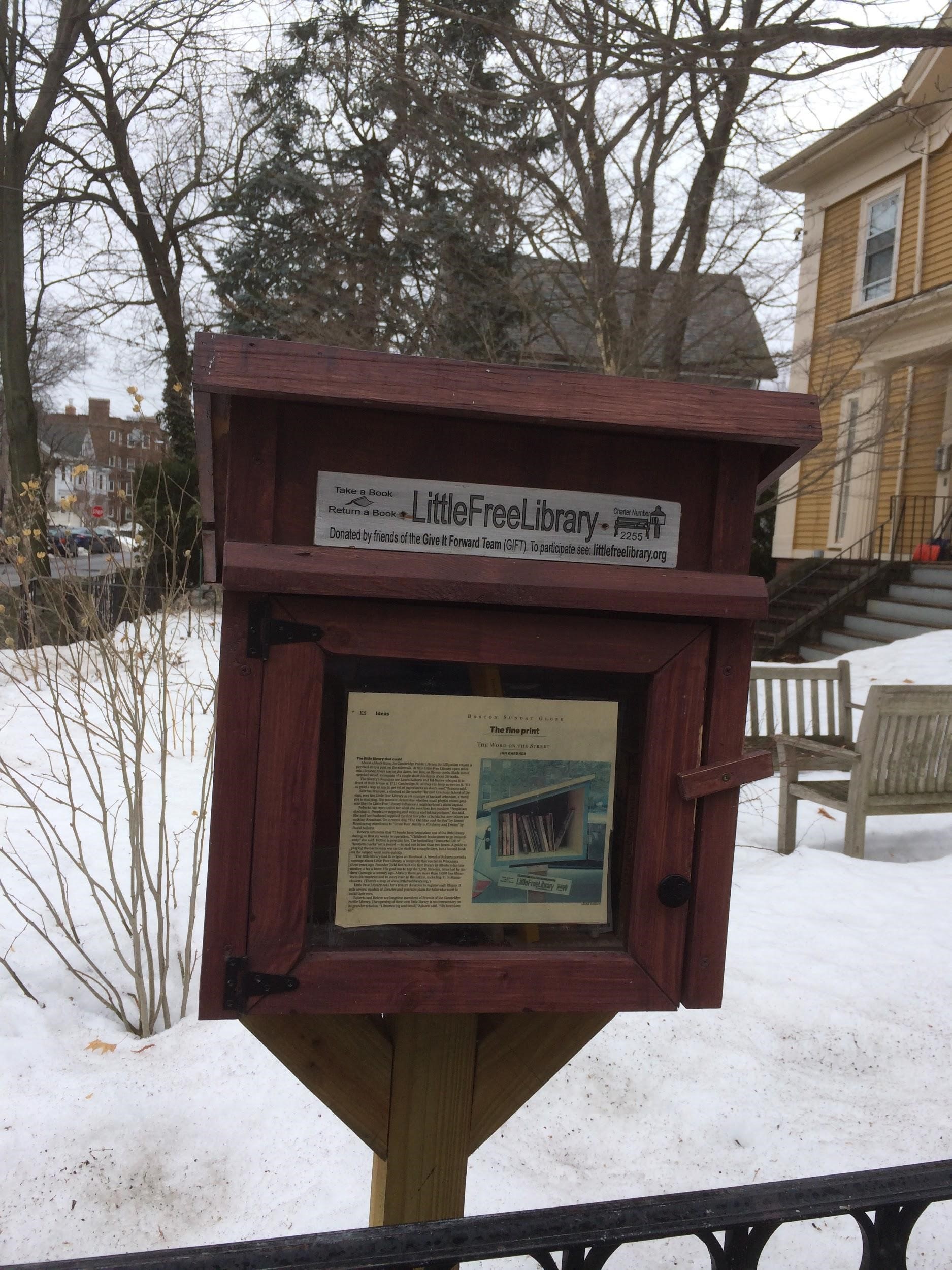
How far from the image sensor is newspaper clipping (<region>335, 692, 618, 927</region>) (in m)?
1.18

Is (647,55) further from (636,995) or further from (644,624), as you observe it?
(636,995)

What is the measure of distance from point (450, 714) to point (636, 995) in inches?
17.3

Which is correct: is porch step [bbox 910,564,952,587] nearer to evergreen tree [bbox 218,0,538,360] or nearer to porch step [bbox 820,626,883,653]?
porch step [bbox 820,626,883,653]

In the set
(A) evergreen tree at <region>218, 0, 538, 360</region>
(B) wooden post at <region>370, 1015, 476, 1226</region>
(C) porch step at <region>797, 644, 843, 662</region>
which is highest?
(A) evergreen tree at <region>218, 0, 538, 360</region>

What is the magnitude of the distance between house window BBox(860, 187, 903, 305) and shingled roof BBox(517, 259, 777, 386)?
5865 mm

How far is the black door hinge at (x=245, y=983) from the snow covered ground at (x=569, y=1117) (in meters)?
1.46

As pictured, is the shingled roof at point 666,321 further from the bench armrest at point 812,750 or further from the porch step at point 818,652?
the bench armrest at point 812,750

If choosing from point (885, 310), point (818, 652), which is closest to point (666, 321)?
point (818, 652)

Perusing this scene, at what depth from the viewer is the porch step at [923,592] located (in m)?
11.3

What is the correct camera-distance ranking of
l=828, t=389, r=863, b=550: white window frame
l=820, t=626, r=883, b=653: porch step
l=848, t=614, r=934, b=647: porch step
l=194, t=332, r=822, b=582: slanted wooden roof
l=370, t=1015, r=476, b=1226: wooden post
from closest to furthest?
1. l=194, t=332, r=822, b=582: slanted wooden roof
2. l=370, t=1015, r=476, b=1226: wooden post
3. l=848, t=614, r=934, b=647: porch step
4. l=820, t=626, r=883, b=653: porch step
5. l=828, t=389, r=863, b=550: white window frame

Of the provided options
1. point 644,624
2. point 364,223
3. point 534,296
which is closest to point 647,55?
point 644,624

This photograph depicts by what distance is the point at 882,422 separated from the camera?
9555 mm

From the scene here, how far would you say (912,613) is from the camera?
11375 millimetres

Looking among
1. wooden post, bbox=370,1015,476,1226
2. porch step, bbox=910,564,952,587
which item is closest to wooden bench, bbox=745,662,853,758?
wooden post, bbox=370,1015,476,1226
